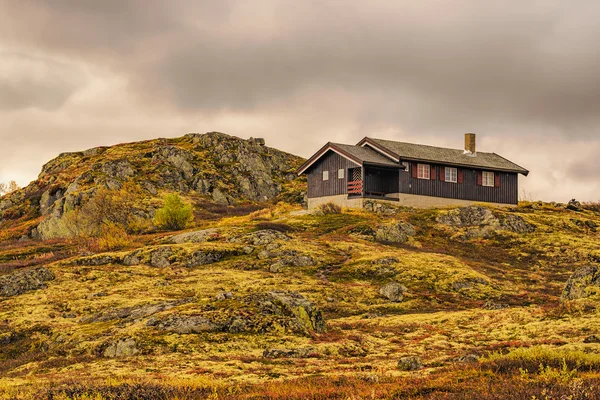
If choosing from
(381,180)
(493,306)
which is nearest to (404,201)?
(381,180)

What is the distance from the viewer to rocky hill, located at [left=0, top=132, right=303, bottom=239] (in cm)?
10200

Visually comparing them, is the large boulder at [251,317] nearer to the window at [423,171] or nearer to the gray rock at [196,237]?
the gray rock at [196,237]

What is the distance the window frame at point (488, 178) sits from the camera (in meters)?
77.1

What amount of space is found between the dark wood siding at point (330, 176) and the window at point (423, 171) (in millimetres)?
8000

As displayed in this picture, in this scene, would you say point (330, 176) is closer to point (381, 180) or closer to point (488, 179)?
point (381, 180)

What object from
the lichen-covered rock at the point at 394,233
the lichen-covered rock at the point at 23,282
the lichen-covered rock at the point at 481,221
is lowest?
the lichen-covered rock at the point at 23,282

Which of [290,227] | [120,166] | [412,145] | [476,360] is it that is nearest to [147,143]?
[120,166]

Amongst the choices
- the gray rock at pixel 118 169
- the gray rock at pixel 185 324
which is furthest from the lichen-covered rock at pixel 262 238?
the gray rock at pixel 118 169

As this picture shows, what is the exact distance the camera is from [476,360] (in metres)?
17.4

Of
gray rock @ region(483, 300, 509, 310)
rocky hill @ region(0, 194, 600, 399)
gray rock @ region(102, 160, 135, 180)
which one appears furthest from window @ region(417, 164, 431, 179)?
gray rock @ region(102, 160, 135, 180)

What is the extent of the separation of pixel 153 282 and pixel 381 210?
34.3 meters

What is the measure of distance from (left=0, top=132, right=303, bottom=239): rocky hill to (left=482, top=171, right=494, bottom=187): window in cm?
4652

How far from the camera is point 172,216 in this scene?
68625 mm

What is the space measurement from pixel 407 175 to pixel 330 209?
406 inches
